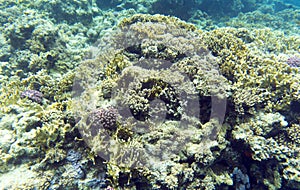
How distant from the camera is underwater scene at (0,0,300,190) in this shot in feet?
11.6

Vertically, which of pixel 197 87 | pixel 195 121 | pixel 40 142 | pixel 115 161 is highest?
pixel 197 87

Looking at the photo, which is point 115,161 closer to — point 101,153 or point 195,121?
point 101,153

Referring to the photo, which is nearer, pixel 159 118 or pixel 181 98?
pixel 159 118

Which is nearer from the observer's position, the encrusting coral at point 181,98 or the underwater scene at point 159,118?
the underwater scene at point 159,118

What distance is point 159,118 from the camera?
3982 millimetres

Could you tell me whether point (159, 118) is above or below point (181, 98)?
below

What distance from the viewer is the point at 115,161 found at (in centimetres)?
346

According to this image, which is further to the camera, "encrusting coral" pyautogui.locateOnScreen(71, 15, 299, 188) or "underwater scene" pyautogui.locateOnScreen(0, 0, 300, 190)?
"encrusting coral" pyautogui.locateOnScreen(71, 15, 299, 188)

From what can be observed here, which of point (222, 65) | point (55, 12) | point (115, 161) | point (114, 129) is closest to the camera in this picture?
point (115, 161)

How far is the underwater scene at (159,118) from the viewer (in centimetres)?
355

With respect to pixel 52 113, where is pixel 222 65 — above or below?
above

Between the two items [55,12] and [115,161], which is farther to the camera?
[55,12]

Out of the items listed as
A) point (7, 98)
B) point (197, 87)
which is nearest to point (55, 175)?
point (7, 98)

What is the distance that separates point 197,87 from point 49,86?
11.6 ft
